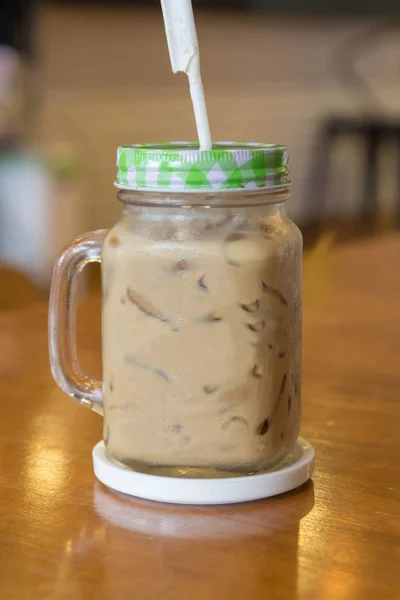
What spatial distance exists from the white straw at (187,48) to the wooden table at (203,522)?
216 millimetres

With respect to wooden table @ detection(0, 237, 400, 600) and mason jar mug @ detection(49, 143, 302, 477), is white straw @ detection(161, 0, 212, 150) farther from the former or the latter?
wooden table @ detection(0, 237, 400, 600)

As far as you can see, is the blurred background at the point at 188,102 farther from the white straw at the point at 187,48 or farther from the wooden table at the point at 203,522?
the white straw at the point at 187,48

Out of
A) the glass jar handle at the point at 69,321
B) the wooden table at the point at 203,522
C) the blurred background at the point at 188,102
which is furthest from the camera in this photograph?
the blurred background at the point at 188,102

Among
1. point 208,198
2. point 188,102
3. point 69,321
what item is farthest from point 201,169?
point 188,102

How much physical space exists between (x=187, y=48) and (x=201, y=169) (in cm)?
8

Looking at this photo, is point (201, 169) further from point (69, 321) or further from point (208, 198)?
point (69, 321)

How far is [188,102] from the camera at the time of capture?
12.6ft

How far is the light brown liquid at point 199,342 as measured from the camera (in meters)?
0.54

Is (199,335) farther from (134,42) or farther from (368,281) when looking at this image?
(134,42)

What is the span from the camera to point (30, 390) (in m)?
0.80

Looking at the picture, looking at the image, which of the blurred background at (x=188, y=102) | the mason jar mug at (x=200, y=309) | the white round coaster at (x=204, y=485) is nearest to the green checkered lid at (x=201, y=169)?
the mason jar mug at (x=200, y=309)

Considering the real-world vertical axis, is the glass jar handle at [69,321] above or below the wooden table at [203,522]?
above

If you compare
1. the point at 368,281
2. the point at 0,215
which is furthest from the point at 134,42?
the point at 368,281

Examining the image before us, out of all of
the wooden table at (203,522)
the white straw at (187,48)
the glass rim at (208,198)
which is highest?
the white straw at (187,48)
